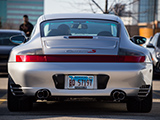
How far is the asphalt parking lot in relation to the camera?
5.75 meters

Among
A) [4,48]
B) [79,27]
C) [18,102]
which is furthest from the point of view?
[4,48]

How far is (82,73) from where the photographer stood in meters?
5.59

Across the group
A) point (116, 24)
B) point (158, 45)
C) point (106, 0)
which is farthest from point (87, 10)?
point (116, 24)

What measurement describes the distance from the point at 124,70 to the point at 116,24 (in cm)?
115

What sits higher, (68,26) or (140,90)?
(68,26)

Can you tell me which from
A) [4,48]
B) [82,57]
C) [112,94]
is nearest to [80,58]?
[82,57]

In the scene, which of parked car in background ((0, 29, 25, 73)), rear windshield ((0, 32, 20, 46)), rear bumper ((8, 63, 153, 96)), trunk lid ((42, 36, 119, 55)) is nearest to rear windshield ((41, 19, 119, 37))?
trunk lid ((42, 36, 119, 55))

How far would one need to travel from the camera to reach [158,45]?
47.9 ft

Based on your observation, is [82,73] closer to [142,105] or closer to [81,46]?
[81,46]

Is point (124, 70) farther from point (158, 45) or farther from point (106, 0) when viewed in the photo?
point (106, 0)

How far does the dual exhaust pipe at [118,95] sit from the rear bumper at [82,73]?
0.15 feet

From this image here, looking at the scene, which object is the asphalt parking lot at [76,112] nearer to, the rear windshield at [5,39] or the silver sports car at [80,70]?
the silver sports car at [80,70]

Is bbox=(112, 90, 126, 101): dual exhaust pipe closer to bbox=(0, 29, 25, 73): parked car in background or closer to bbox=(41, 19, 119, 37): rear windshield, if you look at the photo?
bbox=(41, 19, 119, 37): rear windshield

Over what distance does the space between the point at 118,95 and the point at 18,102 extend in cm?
134
